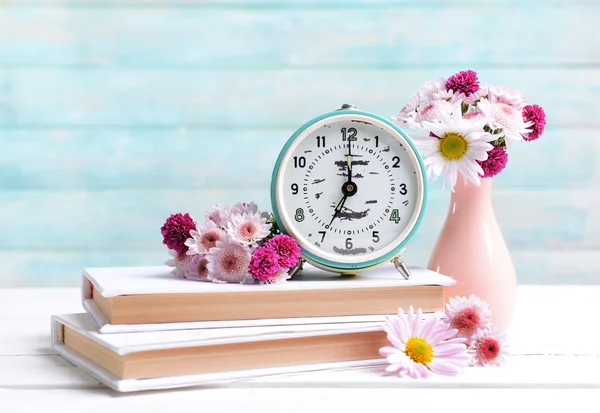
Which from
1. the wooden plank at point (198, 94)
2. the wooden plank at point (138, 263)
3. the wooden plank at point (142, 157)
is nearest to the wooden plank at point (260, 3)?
the wooden plank at point (198, 94)

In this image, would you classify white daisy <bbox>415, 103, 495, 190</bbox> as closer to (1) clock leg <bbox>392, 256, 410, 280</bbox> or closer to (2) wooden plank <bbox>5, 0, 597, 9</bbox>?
(1) clock leg <bbox>392, 256, 410, 280</bbox>

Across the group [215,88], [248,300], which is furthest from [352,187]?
[215,88]

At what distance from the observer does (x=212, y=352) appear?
1.03m

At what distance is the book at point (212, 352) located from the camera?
0.98m

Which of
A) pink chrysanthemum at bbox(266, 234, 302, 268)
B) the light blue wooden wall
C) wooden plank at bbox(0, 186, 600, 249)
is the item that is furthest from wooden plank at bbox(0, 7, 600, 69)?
pink chrysanthemum at bbox(266, 234, 302, 268)

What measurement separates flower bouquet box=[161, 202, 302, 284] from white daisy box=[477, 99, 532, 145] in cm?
35

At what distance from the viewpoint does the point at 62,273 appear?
2381 millimetres

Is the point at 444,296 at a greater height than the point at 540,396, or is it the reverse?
the point at 444,296

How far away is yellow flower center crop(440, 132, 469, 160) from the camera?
1.20m

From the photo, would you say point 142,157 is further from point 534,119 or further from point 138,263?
point 534,119

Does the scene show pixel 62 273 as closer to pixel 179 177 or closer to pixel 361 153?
pixel 179 177

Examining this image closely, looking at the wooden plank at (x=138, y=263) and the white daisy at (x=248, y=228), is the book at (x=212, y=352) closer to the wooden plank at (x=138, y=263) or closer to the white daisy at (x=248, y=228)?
the white daisy at (x=248, y=228)

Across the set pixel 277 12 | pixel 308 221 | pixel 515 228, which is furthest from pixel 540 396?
pixel 277 12

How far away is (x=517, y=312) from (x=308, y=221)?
56cm
